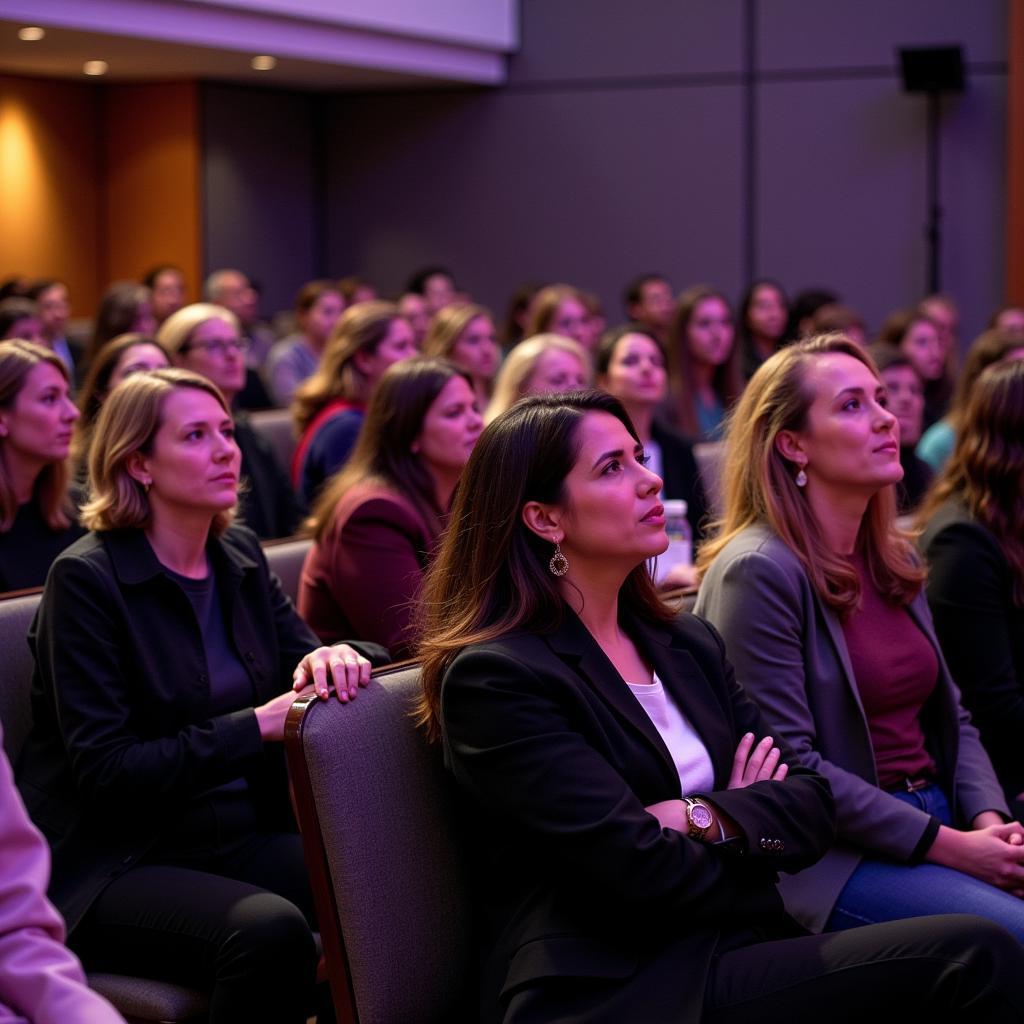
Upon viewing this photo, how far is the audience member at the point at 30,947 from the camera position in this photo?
4.82 ft

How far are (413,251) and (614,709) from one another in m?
10.4

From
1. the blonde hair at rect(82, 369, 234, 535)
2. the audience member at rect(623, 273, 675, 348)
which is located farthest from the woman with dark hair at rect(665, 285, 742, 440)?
the blonde hair at rect(82, 369, 234, 535)

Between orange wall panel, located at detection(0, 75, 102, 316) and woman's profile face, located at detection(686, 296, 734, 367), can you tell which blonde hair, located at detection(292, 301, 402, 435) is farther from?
orange wall panel, located at detection(0, 75, 102, 316)

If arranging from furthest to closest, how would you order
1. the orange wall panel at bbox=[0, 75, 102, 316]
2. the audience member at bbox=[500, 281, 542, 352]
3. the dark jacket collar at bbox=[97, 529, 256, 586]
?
the orange wall panel at bbox=[0, 75, 102, 316] < the audience member at bbox=[500, 281, 542, 352] < the dark jacket collar at bbox=[97, 529, 256, 586]

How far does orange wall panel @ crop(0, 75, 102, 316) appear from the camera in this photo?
1080 cm

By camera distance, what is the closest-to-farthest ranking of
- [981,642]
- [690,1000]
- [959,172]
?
[690,1000], [981,642], [959,172]

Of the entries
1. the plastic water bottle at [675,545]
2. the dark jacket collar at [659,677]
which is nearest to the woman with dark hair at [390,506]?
the plastic water bottle at [675,545]

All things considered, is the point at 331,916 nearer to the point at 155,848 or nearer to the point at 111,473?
the point at 155,848

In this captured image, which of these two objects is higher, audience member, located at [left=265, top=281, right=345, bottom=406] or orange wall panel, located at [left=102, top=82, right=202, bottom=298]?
orange wall panel, located at [left=102, top=82, right=202, bottom=298]

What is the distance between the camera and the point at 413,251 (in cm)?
1217

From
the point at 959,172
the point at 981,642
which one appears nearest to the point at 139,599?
the point at 981,642

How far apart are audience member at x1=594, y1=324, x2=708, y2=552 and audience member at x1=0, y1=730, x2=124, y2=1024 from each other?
3304 mm

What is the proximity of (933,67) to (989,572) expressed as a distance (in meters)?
7.55

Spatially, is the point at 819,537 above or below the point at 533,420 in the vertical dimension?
below
